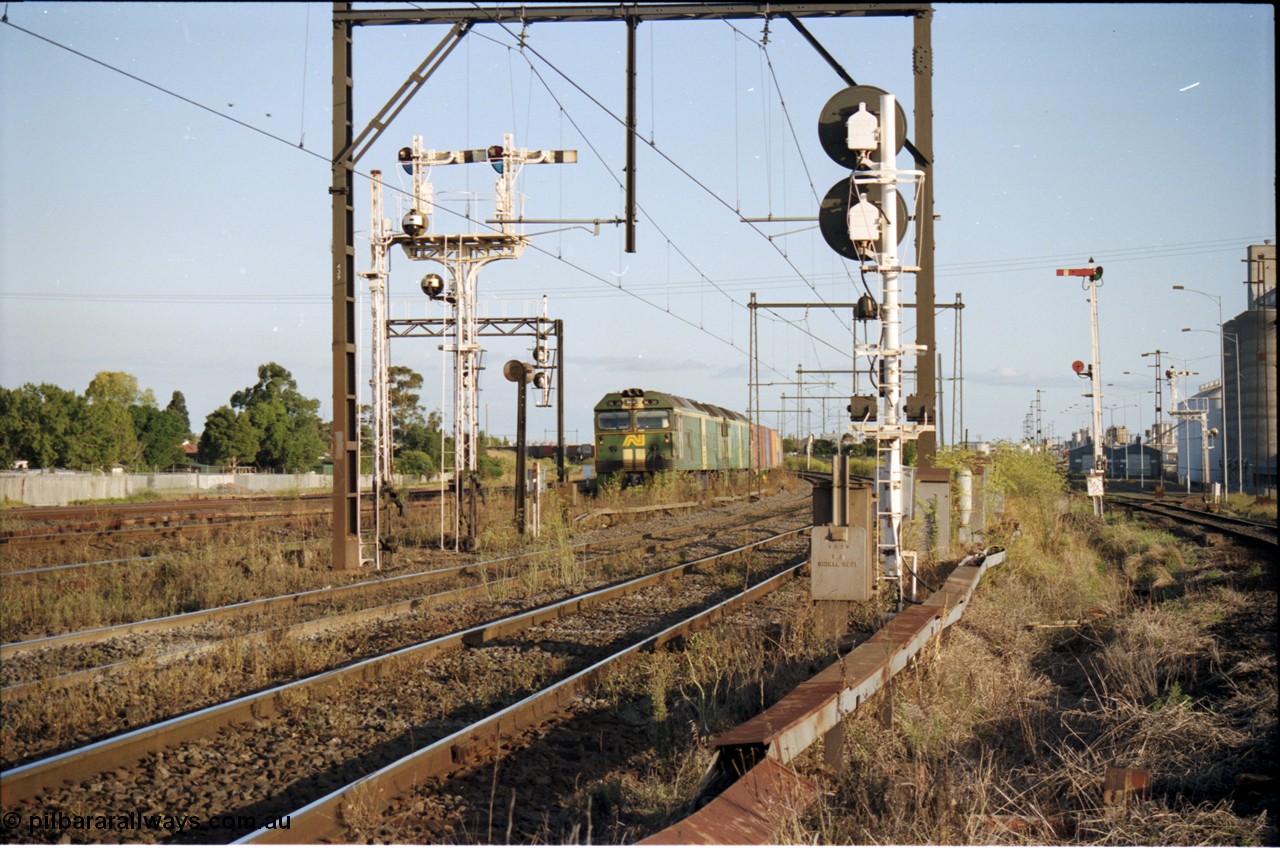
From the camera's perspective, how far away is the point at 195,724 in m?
6.80

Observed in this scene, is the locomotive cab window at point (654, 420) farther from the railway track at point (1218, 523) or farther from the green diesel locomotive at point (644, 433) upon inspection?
the railway track at point (1218, 523)

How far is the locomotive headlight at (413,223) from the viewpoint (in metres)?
18.7

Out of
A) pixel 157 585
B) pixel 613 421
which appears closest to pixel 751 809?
pixel 157 585

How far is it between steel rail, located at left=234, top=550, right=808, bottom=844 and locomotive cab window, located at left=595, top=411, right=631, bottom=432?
2541cm

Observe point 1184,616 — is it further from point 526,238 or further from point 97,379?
point 97,379

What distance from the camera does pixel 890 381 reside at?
11.7 metres

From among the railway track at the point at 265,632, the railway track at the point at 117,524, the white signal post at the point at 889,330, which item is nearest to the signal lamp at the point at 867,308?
the white signal post at the point at 889,330

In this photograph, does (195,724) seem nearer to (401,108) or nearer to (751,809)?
(751,809)

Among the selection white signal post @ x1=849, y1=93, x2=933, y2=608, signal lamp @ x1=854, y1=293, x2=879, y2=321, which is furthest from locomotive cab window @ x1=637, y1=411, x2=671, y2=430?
signal lamp @ x1=854, y1=293, x2=879, y2=321

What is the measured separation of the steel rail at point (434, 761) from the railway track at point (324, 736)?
0.04 feet

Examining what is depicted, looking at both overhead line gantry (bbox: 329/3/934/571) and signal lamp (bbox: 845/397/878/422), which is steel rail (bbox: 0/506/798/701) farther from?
signal lamp (bbox: 845/397/878/422)

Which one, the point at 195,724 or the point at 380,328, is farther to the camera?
the point at 380,328
